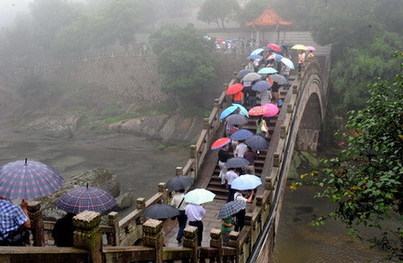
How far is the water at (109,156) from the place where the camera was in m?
28.4

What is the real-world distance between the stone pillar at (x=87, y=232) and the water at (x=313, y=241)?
1390 cm

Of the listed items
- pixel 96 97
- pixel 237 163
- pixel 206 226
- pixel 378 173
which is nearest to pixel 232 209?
pixel 237 163

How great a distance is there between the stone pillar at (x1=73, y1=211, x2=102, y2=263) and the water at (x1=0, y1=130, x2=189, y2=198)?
20524 mm

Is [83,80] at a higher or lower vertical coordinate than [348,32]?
lower

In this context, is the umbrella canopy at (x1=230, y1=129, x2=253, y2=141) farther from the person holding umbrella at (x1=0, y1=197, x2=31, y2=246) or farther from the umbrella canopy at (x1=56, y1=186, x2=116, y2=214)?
the person holding umbrella at (x1=0, y1=197, x2=31, y2=246)

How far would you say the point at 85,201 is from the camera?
7402mm

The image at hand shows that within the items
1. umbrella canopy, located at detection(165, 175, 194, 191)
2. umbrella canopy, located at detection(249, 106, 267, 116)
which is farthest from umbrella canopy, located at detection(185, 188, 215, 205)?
umbrella canopy, located at detection(249, 106, 267, 116)

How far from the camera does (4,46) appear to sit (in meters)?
53.6

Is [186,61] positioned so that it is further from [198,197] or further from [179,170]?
[198,197]

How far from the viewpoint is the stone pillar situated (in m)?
4.47

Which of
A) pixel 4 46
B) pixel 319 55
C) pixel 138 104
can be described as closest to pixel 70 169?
pixel 138 104

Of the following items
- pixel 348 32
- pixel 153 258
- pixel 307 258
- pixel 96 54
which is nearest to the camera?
pixel 153 258

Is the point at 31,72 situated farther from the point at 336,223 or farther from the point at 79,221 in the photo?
the point at 79,221

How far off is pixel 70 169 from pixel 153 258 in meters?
26.5
